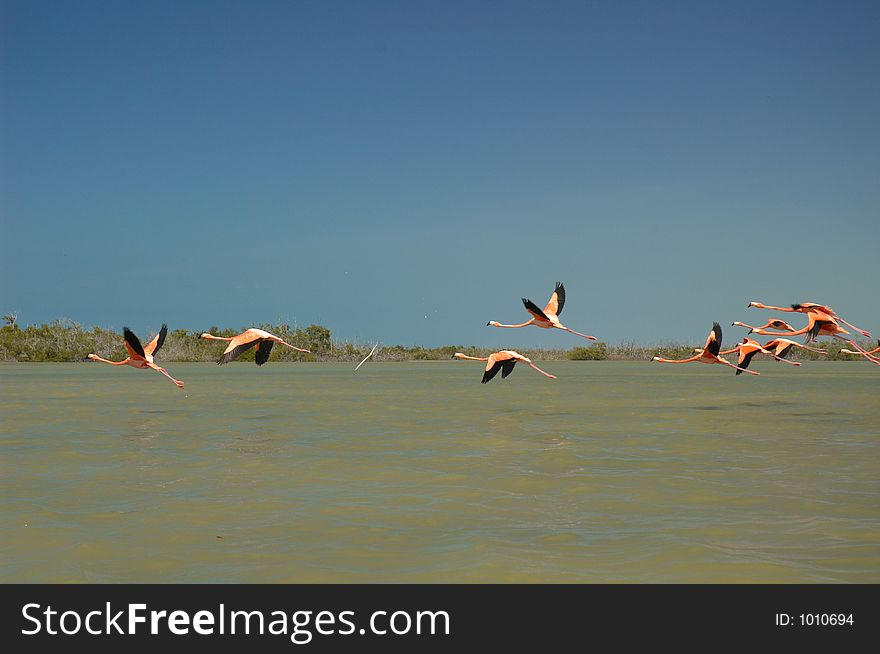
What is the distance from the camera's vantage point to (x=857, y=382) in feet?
95.6

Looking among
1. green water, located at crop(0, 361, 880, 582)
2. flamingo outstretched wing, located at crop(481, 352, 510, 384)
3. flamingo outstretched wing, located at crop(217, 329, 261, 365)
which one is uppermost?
flamingo outstretched wing, located at crop(217, 329, 261, 365)

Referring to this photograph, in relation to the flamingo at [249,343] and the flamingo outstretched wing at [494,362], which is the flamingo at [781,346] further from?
the flamingo at [249,343]

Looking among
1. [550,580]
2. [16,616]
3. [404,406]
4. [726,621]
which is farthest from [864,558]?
[404,406]

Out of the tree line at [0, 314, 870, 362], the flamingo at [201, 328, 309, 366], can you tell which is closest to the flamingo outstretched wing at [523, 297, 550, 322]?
the flamingo at [201, 328, 309, 366]

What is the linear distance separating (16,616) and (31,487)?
162 inches

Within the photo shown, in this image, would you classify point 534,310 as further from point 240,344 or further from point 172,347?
point 172,347

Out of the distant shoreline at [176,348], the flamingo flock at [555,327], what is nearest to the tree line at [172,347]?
the distant shoreline at [176,348]

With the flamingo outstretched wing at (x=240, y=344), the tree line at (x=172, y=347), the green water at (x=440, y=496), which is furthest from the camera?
the tree line at (x=172, y=347)

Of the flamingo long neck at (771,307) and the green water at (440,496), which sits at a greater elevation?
the flamingo long neck at (771,307)

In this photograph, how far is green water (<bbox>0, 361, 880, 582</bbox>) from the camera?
5.85m

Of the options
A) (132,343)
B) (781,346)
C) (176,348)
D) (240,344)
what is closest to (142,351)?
(132,343)

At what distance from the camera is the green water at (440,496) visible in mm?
5848

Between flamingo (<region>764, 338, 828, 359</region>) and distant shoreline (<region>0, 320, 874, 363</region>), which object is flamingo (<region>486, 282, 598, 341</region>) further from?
distant shoreline (<region>0, 320, 874, 363</region>)

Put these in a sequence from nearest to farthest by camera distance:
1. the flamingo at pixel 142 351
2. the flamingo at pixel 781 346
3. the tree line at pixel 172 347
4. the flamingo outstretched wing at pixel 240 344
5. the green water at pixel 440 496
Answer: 1. the green water at pixel 440 496
2. the flamingo outstretched wing at pixel 240 344
3. the flamingo at pixel 142 351
4. the flamingo at pixel 781 346
5. the tree line at pixel 172 347
